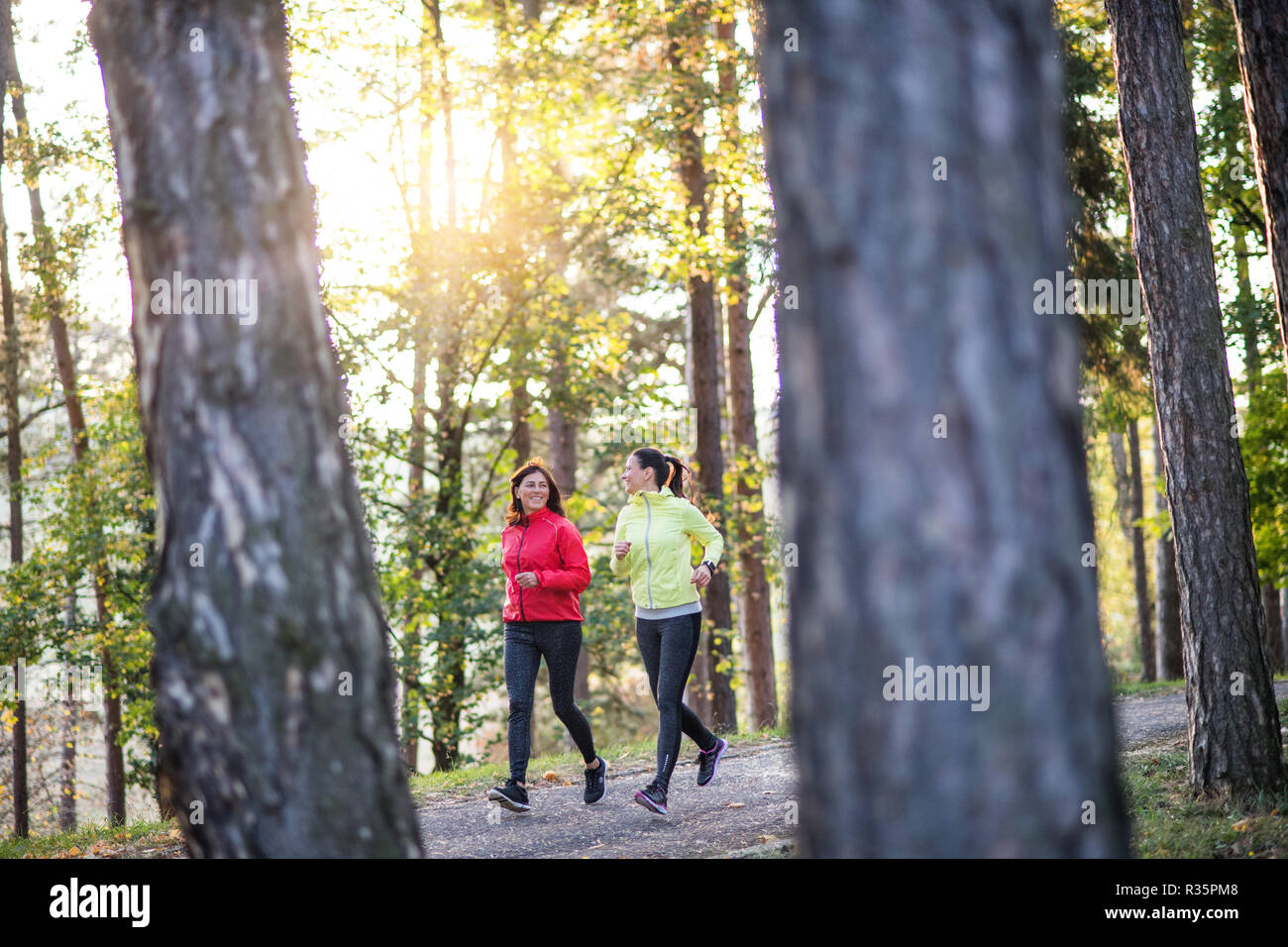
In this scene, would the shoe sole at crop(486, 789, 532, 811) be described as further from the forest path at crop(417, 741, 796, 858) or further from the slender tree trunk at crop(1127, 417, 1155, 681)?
the slender tree trunk at crop(1127, 417, 1155, 681)

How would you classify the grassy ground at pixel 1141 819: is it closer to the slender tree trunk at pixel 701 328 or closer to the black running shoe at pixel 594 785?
the black running shoe at pixel 594 785

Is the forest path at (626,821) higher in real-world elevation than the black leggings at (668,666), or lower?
lower

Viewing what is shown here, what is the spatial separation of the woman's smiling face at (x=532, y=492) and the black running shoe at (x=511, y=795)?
1836 millimetres

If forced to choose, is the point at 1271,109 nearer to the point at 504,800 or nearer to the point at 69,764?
the point at 504,800

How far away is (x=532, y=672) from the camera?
6.64 metres

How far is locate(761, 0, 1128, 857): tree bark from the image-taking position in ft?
5.96

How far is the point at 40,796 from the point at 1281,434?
29080mm

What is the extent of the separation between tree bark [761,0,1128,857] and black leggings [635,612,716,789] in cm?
451

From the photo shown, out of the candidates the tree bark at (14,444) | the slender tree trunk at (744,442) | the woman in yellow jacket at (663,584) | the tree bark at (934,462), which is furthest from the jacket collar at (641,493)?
the tree bark at (14,444)

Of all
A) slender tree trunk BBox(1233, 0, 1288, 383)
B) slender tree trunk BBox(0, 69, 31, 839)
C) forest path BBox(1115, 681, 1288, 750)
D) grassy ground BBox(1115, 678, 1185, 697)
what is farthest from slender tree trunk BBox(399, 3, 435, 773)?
slender tree trunk BBox(1233, 0, 1288, 383)

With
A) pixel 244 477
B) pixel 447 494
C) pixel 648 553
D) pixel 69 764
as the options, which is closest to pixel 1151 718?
pixel 648 553

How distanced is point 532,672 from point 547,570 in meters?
0.69

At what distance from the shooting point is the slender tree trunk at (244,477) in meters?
2.55

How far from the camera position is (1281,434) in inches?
526
